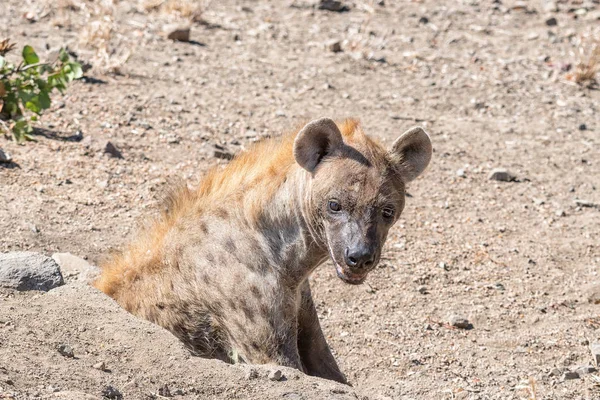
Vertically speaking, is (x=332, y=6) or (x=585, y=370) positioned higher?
(x=332, y=6)

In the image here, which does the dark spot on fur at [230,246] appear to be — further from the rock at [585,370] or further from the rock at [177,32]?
the rock at [177,32]

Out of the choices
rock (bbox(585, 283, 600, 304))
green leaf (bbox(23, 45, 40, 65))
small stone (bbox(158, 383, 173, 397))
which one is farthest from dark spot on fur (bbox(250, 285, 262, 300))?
green leaf (bbox(23, 45, 40, 65))

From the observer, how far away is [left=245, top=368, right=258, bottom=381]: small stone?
3775mm

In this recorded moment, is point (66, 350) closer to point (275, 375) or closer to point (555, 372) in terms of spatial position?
point (275, 375)

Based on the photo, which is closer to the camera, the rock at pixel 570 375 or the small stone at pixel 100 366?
the small stone at pixel 100 366

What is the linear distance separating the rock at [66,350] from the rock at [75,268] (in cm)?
128

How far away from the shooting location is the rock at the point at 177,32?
359 inches

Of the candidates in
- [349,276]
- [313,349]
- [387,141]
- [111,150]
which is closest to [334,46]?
[387,141]

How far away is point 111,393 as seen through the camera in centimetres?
340

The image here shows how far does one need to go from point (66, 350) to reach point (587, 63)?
693cm

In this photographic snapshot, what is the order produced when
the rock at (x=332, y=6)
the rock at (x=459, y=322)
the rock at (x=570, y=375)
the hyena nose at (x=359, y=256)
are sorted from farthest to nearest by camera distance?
1. the rock at (x=332, y=6)
2. the rock at (x=459, y=322)
3. the rock at (x=570, y=375)
4. the hyena nose at (x=359, y=256)

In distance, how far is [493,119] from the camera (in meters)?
8.45

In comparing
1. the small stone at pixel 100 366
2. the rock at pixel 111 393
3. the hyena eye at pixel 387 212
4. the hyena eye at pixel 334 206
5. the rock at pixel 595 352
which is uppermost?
the hyena eye at pixel 334 206

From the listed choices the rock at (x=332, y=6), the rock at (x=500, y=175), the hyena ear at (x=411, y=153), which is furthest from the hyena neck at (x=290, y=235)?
the rock at (x=332, y=6)
